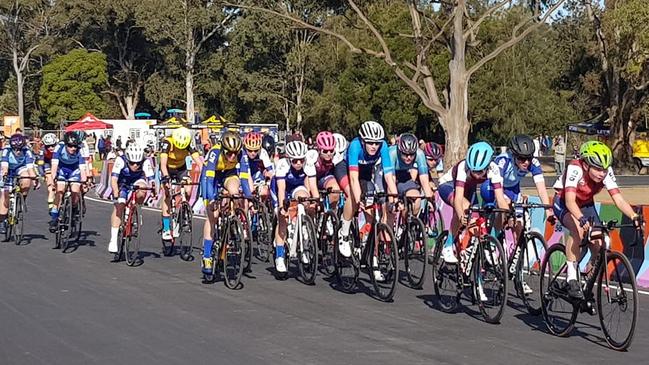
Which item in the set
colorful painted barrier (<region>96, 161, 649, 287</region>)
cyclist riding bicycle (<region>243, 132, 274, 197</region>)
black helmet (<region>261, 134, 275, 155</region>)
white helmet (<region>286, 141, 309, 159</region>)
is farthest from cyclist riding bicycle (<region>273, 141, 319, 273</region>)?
black helmet (<region>261, 134, 275, 155</region>)

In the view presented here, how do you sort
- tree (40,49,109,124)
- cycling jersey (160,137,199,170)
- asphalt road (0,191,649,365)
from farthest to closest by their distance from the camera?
tree (40,49,109,124), cycling jersey (160,137,199,170), asphalt road (0,191,649,365)

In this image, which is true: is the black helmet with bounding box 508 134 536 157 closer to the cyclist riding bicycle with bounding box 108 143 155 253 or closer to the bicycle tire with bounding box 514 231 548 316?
the bicycle tire with bounding box 514 231 548 316

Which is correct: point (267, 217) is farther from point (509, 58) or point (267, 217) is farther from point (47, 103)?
point (47, 103)

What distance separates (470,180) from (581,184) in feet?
5.23

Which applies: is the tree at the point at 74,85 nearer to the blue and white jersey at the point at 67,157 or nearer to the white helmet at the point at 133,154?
the blue and white jersey at the point at 67,157

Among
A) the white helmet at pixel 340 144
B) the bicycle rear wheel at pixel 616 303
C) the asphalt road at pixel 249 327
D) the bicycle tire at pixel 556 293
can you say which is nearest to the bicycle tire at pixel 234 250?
the asphalt road at pixel 249 327

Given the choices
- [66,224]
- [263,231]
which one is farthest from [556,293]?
[66,224]

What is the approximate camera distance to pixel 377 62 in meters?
60.0

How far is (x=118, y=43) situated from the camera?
278 ft

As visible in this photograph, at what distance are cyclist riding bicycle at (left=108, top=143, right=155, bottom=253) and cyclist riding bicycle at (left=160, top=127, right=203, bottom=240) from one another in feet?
1.56

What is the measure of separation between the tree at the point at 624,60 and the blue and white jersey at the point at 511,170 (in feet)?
116

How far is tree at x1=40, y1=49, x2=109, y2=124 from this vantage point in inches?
3233

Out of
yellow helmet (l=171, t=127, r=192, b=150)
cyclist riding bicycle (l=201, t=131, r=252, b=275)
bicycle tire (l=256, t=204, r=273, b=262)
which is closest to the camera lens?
cyclist riding bicycle (l=201, t=131, r=252, b=275)

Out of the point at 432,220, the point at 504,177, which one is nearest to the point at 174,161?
the point at 432,220
